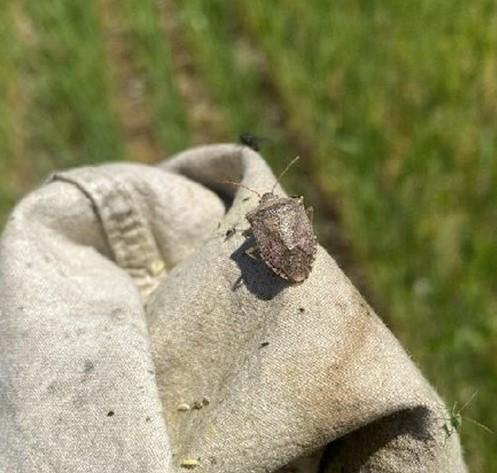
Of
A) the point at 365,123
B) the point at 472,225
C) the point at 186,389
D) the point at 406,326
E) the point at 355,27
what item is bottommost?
the point at 406,326

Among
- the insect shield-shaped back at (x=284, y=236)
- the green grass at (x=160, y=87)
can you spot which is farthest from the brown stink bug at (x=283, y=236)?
the green grass at (x=160, y=87)

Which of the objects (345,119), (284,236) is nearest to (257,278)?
(284,236)

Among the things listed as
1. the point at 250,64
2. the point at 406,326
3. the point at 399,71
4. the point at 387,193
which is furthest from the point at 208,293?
the point at 250,64

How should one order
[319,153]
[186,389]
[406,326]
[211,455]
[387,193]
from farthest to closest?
[319,153] < [387,193] < [406,326] < [186,389] < [211,455]

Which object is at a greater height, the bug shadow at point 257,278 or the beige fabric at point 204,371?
the bug shadow at point 257,278

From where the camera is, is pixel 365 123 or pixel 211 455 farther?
pixel 365 123

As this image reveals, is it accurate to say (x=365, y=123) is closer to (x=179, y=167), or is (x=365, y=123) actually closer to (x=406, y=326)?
(x=406, y=326)

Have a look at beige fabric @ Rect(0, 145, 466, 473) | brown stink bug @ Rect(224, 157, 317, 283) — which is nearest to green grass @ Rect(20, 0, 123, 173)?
beige fabric @ Rect(0, 145, 466, 473)

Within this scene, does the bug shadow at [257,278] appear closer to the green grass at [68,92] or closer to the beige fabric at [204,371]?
the beige fabric at [204,371]
